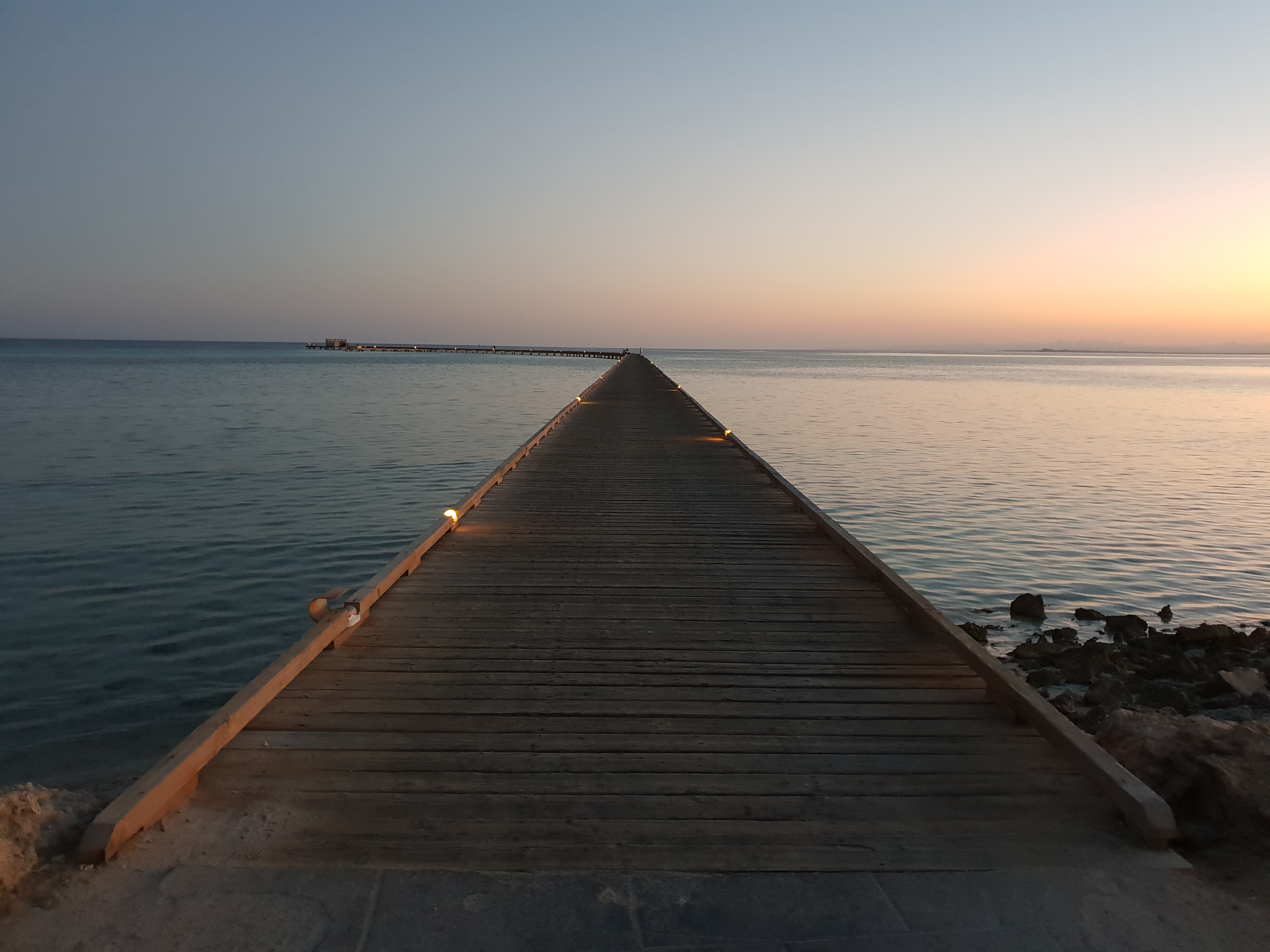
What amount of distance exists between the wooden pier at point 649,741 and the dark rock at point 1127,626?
11.6ft

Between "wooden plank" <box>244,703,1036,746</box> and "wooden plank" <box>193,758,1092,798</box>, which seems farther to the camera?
"wooden plank" <box>244,703,1036,746</box>

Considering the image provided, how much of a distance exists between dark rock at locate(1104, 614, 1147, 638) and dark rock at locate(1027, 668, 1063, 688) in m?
1.64

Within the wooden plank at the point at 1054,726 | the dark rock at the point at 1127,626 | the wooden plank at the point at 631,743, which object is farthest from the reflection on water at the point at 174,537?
the dark rock at the point at 1127,626

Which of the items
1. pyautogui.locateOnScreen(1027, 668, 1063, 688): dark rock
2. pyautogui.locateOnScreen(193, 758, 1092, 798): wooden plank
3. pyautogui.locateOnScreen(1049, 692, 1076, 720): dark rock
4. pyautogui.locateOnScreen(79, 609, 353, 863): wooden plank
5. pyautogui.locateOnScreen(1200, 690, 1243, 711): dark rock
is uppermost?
pyautogui.locateOnScreen(79, 609, 353, 863): wooden plank

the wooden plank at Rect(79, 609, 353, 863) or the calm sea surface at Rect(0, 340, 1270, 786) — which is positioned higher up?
the wooden plank at Rect(79, 609, 353, 863)

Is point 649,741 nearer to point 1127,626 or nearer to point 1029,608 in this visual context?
point 1029,608

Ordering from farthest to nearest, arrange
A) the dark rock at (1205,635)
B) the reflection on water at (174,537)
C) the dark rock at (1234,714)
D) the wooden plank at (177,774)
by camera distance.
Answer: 1. the dark rock at (1205,635)
2. the reflection on water at (174,537)
3. the dark rock at (1234,714)
4. the wooden plank at (177,774)

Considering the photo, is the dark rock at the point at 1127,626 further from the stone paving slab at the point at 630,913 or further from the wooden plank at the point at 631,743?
the stone paving slab at the point at 630,913

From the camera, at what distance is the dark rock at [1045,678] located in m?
6.73

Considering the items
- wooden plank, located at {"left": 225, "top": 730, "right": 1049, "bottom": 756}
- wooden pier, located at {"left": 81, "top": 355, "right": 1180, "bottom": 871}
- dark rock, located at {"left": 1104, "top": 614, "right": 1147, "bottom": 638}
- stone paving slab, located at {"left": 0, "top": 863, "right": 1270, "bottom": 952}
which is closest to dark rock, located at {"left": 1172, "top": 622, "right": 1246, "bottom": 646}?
dark rock, located at {"left": 1104, "top": 614, "right": 1147, "bottom": 638}

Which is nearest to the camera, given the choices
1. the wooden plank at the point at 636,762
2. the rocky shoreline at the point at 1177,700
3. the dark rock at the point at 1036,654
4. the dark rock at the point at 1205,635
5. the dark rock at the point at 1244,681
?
the rocky shoreline at the point at 1177,700

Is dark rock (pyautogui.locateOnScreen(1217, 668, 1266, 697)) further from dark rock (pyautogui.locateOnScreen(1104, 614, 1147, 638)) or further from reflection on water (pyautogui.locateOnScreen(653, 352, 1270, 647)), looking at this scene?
reflection on water (pyautogui.locateOnScreen(653, 352, 1270, 647))

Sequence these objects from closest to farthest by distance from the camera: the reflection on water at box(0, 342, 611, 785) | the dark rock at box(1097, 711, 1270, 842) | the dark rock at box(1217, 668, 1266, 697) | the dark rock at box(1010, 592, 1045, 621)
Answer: the dark rock at box(1097, 711, 1270, 842), the reflection on water at box(0, 342, 611, 785), the dark rock at box(1217, 668, 1266, 697), the dark rock at box(1010, 592, 1045, 621)

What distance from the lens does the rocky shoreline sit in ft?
10.2
